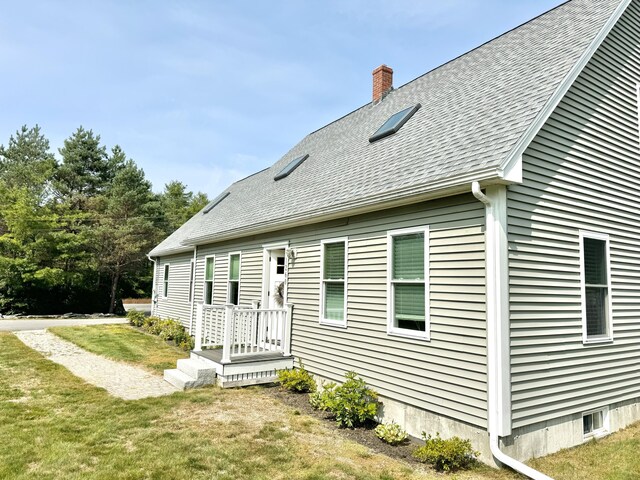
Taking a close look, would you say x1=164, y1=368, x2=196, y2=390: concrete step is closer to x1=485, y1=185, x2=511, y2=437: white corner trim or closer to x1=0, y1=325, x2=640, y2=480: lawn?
x1=0, y1=325, x2=640, y2=480: lawn

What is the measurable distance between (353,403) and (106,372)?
6186 millimetres

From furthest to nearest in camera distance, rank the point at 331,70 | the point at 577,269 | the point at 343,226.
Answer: the point at 331,70 → the point at 343,226 → the point at 577,269

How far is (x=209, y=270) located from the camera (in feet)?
43.1

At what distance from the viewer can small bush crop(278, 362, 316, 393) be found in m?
7.59

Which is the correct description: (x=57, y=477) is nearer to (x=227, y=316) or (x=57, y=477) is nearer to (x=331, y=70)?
(x=227, y=316)

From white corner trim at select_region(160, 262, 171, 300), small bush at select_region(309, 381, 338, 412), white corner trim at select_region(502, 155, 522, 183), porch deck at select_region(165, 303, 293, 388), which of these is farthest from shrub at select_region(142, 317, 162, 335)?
white corner trim at select_region(502, 155, 522, 183)

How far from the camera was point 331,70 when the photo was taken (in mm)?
13281

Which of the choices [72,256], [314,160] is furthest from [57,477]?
[72,256]

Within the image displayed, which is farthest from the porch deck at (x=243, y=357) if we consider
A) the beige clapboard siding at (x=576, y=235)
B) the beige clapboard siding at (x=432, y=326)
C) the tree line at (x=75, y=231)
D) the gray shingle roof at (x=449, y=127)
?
the tree line at (x=75, y=231)

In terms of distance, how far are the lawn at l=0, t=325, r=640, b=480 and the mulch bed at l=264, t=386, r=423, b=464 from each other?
0.16m

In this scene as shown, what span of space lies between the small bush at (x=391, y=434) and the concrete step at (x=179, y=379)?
3920 millimetres

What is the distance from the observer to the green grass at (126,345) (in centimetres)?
1056

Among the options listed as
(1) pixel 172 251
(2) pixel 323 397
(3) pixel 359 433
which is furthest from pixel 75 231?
(3) pixel 359 433

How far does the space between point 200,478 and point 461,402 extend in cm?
306
